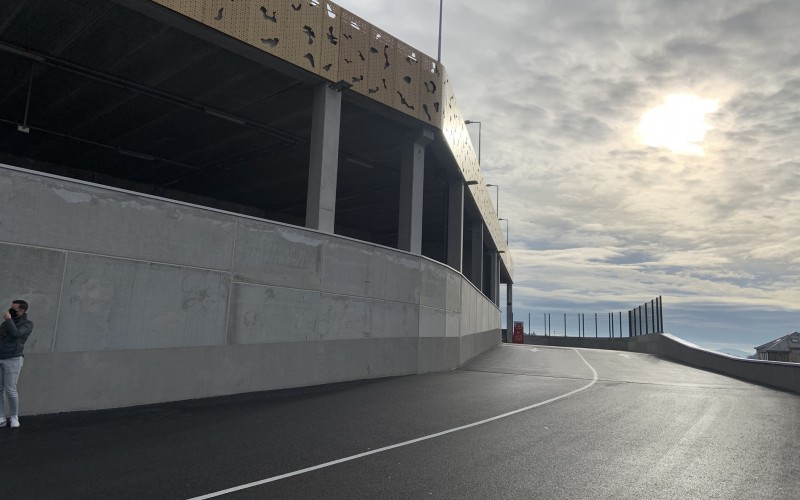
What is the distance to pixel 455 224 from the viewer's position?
1008 inches

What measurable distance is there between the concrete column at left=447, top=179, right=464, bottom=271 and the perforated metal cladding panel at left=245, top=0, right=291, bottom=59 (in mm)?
13298

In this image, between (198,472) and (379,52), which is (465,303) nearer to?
(379,52)

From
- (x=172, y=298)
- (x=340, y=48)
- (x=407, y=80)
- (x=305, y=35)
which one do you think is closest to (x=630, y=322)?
(x=407, y=80)

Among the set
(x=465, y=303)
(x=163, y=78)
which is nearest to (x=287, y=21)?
(x=163, y=78)

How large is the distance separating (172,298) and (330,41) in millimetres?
9081

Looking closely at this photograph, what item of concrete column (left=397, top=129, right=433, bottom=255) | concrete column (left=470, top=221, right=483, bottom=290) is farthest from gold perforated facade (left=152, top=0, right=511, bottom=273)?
concrete column (left=470, top=221, right=483, bottom=290)

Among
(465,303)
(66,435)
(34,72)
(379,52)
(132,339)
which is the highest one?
(379,52)

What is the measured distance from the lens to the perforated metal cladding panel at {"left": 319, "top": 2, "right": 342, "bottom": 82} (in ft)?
50.3

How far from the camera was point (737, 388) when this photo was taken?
15562 mm

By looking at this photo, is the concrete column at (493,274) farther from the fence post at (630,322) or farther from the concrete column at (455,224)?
the concrete column at (455,224)

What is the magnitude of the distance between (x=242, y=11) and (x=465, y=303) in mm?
14859

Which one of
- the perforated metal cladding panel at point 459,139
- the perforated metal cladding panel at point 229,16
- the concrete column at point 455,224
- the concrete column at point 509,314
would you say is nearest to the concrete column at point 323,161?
the perforated metal cladding panel at point 229,16

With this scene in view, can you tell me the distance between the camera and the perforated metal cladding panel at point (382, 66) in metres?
16.9

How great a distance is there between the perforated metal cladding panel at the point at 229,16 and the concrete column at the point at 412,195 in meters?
8.05
